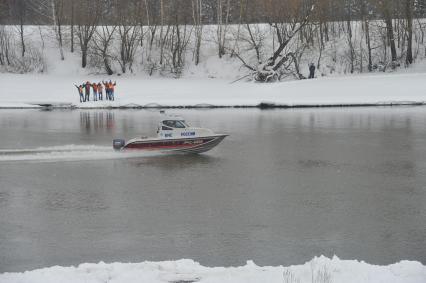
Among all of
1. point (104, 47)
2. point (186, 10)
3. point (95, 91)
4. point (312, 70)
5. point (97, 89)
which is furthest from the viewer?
point (186, 10)

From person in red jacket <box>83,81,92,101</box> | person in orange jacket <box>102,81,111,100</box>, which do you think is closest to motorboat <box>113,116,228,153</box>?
person in orange jacket <box>102,81,111,100</box>

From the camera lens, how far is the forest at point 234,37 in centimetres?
6362

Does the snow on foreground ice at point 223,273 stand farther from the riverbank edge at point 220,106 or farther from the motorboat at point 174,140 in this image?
the riverbank edge at point 220,106

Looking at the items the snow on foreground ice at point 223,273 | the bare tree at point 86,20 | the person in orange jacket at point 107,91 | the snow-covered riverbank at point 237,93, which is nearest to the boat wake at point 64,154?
the snow on foreground ice at point 223,273

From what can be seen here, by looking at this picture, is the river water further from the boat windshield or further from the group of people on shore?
the group of people on shore

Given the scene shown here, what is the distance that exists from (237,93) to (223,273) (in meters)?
45.8

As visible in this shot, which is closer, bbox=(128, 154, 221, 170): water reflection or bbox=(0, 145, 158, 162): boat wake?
bbox=(128, 154, 221, 170): water reflection

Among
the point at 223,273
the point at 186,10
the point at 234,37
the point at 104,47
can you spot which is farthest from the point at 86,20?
the point at 223,273

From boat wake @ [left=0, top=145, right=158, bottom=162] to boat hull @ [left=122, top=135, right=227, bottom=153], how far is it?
1.00 feet

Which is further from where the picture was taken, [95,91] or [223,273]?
[95,91]

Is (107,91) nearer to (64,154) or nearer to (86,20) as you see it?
(86,20)

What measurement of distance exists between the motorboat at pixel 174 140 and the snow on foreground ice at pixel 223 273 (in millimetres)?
15531

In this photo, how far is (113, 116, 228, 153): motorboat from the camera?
2750 cm

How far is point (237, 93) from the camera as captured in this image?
56.9 m
